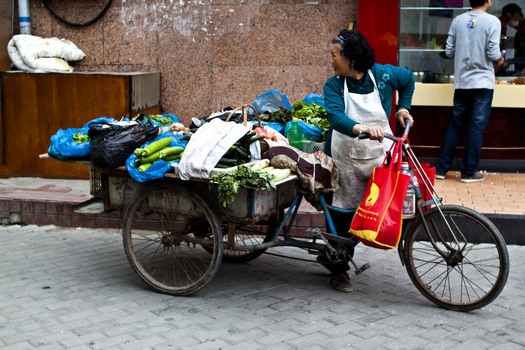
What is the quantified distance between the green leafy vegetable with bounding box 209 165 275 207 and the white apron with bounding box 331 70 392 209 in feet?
2.23

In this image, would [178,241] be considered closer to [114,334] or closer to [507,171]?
[114,334]

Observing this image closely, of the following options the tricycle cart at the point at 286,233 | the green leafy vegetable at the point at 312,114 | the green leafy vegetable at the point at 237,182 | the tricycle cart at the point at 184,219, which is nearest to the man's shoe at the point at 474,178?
the green leafy vegetable at the point at 312,114

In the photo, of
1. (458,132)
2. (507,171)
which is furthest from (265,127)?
(507,171)

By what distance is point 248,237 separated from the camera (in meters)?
6.00

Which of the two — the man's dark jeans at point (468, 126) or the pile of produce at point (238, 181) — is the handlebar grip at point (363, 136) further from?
the man's dark jeans at point (468, 126)

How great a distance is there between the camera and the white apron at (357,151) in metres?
5.26

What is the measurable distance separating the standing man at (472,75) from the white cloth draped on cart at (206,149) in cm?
355

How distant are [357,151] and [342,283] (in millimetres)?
912

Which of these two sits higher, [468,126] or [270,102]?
[270,102]

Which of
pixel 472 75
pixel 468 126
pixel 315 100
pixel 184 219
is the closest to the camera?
pixel 184 219

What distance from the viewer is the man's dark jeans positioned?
801 centimetres

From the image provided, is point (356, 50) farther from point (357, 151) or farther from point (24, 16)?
point (24, 16)

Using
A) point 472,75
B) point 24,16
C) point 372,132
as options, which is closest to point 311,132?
point 372,132

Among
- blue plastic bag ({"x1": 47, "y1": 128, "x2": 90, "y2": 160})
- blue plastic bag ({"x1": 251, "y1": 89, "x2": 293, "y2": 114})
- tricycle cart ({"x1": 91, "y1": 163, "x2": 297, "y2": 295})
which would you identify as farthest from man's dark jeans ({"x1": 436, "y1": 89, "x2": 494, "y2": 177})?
blue plastic bag ({"x1": 47, "y1": 128, "x2": 90, "y2": 160})
